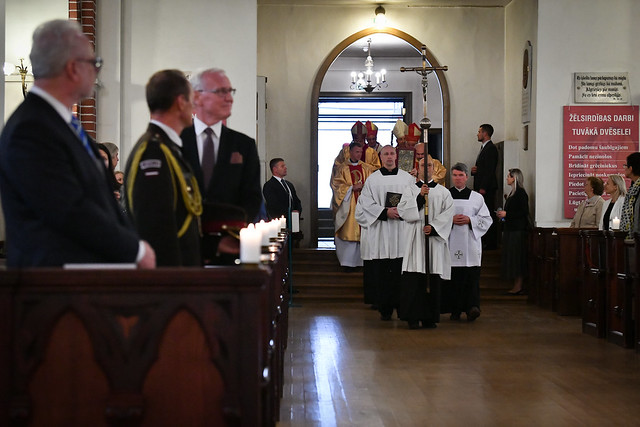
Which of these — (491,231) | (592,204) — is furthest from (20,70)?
(491,231)

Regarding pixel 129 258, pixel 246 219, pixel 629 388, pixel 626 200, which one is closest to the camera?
pixel 129 258

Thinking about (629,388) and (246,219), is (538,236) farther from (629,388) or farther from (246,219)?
(246,219)

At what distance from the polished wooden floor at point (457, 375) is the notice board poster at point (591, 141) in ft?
8.38

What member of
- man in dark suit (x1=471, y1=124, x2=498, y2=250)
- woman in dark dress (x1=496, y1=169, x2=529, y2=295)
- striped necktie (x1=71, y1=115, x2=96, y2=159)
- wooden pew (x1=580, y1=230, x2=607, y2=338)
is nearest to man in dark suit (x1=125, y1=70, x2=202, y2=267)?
striped necktie (x1=71, y1=115, x2=96, y2=159)

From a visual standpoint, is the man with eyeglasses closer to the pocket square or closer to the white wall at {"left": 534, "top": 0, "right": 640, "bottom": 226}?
the pocket square

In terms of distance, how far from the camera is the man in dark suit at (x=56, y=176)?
9.18 ft

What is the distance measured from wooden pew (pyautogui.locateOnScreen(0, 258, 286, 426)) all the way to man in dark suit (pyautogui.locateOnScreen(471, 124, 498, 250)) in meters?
10.7

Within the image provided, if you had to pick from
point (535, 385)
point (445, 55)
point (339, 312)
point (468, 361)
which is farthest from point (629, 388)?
point (445, 55)

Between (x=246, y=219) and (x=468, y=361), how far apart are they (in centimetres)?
357

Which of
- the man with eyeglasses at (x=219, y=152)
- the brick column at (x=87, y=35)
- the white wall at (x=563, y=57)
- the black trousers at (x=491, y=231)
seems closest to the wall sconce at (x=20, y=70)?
the brick column at (x=87, y=35)

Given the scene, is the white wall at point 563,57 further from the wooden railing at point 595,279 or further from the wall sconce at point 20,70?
the wall sconce at point 20,70

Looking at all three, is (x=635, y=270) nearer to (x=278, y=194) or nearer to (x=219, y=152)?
(x=219, y=152)

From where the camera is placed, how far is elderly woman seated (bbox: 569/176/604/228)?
425 inches

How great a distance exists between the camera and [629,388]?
6.04 meters
